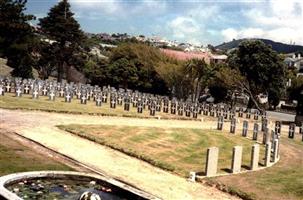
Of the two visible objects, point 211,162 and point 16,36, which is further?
point 16,36

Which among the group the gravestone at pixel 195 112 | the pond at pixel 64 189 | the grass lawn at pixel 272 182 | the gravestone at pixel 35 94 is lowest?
the grass lawn at pixel 272 182

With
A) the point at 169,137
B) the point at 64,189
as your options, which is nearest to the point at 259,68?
the point at 169,137

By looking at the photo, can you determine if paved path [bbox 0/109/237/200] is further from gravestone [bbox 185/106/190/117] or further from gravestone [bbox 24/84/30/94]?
gravestone [bbox 185/106/190/117]

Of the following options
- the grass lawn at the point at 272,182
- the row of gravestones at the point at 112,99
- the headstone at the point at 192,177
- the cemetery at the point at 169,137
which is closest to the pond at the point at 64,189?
the cemetery at the point at 169,137

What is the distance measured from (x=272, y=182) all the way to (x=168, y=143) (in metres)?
7.93

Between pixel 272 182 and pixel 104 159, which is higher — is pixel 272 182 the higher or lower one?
the lower one

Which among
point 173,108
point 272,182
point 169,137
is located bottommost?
point 272,182

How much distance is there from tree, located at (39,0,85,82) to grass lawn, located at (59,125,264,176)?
49599 millimetres

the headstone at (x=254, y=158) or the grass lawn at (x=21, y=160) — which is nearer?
the grass lawn at (x=21, y=160)

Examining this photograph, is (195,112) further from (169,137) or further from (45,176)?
(45,176)

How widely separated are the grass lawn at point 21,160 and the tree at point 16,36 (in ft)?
159

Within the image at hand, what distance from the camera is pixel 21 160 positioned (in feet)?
49.7

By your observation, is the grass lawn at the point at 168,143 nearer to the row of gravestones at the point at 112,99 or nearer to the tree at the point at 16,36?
the row of gravestones at the point at 112,99

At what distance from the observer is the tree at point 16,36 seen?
2527 inches
